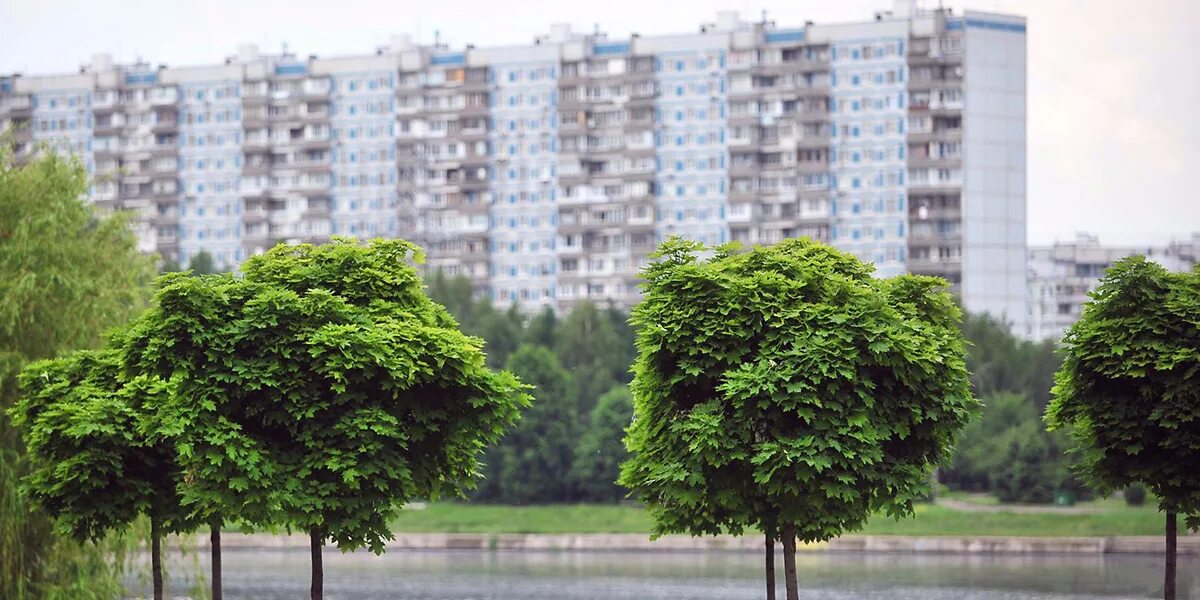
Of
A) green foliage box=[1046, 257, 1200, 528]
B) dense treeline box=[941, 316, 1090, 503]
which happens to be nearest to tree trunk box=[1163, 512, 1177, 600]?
green foliage box=[1046, 257, 1200, 528]

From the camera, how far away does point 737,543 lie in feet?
405

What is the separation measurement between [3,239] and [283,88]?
137415 millimetres

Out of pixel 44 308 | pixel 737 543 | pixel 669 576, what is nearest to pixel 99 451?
pixel 44 308

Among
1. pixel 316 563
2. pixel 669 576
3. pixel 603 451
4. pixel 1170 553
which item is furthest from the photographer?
pixel 603 451

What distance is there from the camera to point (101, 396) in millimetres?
45094

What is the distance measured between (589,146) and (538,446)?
53025 millimetres

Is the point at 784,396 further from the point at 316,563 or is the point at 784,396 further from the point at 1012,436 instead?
the point at 1012,436

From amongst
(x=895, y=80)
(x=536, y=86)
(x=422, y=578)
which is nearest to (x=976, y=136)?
(x=895, y=80)

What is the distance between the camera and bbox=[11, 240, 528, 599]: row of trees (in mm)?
42906

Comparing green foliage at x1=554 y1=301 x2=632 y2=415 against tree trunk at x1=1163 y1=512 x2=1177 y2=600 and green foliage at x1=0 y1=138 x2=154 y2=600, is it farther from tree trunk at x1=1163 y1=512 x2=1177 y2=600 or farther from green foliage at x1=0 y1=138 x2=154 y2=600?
tree trunk at x1=1163 y1=512 x2=1177 y2=600

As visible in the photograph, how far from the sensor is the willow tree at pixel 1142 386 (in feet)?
144

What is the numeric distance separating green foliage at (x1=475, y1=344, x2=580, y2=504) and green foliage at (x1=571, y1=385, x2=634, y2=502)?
138 centimetres

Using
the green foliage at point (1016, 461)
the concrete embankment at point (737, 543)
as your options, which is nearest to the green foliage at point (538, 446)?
the concrete embankment at point (737, 543)

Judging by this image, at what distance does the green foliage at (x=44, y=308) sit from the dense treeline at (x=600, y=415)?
6504 centimetres
